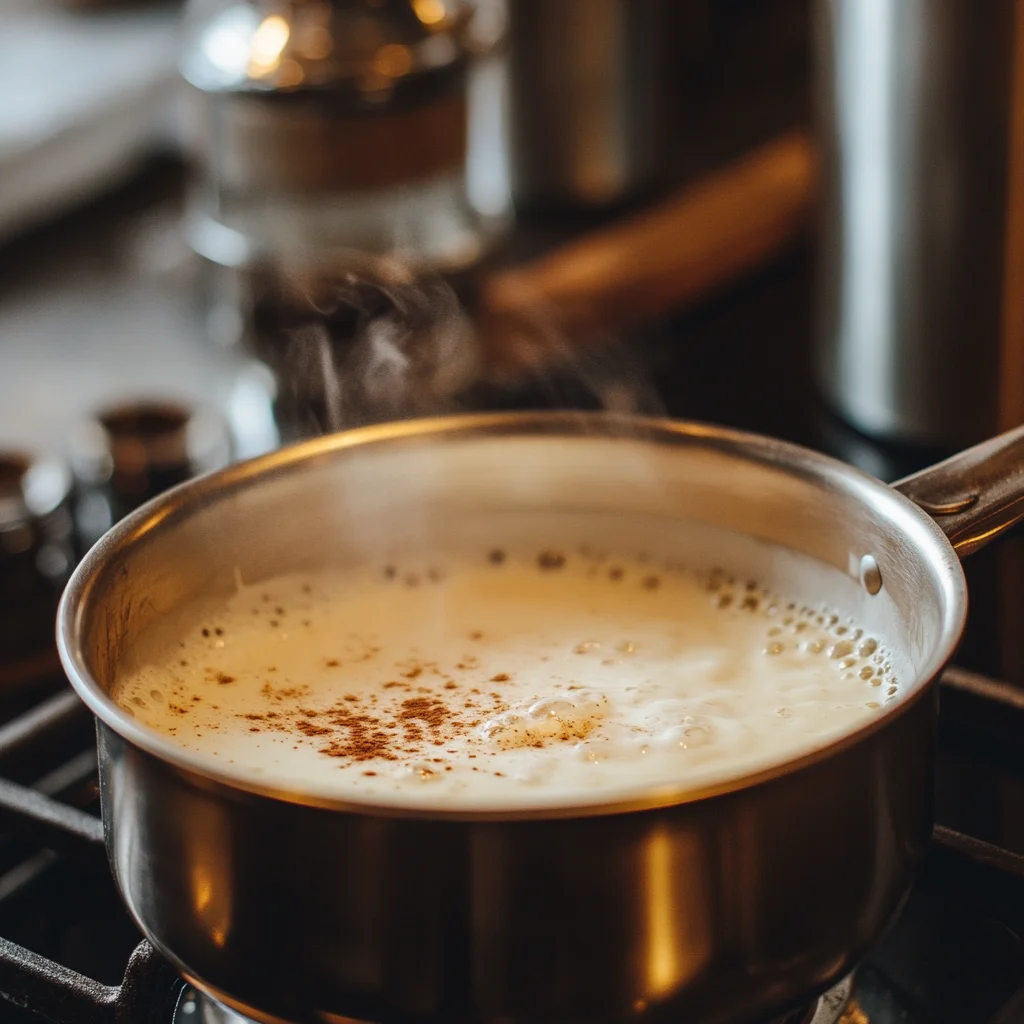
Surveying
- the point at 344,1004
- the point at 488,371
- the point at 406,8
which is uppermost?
the point at 406,8

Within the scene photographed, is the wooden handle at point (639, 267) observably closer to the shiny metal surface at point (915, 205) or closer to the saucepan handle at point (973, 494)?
the shiny metal surface at point (915, 205)

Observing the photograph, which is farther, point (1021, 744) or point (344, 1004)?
point (1021, 744)

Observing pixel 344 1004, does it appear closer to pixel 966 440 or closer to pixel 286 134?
pixel 966 440

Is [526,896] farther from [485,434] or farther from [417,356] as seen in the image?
[417,356]

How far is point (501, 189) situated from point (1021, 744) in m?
0.89

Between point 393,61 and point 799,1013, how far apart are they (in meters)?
0.84

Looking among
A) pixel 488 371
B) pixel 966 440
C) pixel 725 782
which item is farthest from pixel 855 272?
pixel 725 782

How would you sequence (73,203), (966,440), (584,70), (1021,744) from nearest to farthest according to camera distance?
(1021,744) < (966,440) < (584,70) < (73,203)

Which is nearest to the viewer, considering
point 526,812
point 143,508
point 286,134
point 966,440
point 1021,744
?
point 526,812

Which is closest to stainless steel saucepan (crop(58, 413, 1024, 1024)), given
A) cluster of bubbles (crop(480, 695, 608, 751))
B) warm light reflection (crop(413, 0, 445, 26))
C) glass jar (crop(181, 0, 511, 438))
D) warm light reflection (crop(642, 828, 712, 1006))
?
warm light reflection (crop(642, 828, 712, 1006))

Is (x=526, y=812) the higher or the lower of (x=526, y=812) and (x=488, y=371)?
the higher

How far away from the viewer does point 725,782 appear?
1.31ft

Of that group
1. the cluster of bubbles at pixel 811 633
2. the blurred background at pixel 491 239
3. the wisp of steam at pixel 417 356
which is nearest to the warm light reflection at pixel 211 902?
the cluster of bubbles at pixel 811 633

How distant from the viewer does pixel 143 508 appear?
0.57 metres
